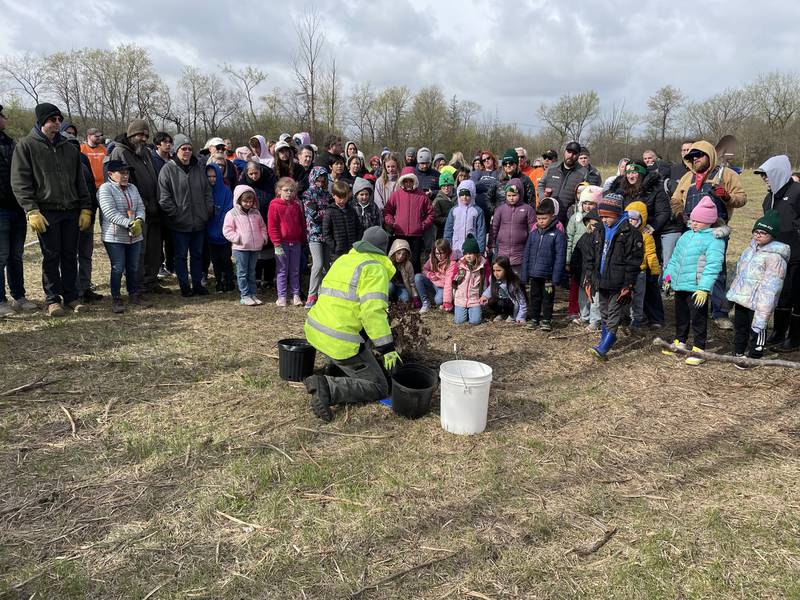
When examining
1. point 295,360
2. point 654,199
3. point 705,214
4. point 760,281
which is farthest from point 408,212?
point 760,281

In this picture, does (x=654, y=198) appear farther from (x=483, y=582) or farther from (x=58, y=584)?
(x=58, y=584)

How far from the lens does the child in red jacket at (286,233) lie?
273 inches

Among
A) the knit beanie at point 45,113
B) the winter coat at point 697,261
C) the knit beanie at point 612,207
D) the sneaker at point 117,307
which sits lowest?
the sneaker at point 117,307

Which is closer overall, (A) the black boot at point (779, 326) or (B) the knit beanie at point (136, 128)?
(A) the black boot at point (779, 326)

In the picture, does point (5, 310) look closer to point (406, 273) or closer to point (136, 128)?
point (136, 128)

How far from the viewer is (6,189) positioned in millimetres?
5785

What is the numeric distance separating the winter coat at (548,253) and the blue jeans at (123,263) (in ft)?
16.9

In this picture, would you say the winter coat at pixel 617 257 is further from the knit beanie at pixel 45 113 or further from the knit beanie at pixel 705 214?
the knit beanie at pixel 45 113

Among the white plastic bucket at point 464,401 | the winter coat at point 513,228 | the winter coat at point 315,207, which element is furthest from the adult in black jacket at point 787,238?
the winter coat at point 315,207

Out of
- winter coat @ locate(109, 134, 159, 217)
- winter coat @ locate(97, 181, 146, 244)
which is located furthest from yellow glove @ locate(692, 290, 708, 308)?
winter coat @ locate(109, 134, 159, 217)

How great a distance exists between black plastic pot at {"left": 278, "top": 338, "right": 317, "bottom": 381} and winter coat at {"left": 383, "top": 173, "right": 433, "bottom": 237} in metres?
3.10

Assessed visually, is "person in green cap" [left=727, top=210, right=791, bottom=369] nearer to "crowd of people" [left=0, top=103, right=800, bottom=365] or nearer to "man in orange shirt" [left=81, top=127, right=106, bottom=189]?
"crowd of people" [left=0, top=103, right=800, bottom=365]

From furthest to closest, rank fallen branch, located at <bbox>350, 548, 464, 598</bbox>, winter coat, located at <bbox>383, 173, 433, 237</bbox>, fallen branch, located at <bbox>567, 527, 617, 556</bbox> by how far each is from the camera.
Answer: winter coat, located at <bbox>383, 173, 433, 237</bbox>
fallen branch, located at <bbox>567, 527, 617, 556</bbox>
fallen branch, located at <bbox>350, 548, 464, 598</bbox>

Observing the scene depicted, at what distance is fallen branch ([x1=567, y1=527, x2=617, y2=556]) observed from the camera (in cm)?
267
